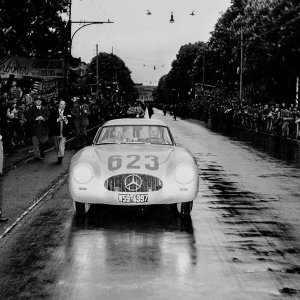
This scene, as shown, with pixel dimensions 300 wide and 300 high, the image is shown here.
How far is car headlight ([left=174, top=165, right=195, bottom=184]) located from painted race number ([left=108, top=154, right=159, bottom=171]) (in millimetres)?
287

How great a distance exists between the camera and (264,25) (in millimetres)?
49125

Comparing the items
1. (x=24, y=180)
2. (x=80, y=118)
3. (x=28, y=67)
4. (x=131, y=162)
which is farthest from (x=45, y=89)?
(x=131, y=162)

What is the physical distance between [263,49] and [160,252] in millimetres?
44218

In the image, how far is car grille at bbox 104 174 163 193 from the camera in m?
7.80

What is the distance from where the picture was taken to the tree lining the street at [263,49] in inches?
1758

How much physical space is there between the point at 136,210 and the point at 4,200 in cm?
232

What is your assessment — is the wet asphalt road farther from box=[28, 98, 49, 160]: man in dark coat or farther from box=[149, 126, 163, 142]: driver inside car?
box=[28, 98, 49, 160]: man in dark coat

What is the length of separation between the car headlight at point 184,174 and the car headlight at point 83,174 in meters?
1.13

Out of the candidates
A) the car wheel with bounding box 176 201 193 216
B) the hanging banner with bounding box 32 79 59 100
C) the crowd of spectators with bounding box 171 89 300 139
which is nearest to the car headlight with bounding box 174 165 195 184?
the car wheel with bounding box 176 201 193 216

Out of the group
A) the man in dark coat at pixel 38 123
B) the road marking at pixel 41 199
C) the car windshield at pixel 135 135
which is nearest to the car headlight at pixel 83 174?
the road marking at pixel 41 199

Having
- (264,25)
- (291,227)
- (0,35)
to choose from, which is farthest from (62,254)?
(264,25)

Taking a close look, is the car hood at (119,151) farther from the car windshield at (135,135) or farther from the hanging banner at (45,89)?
the hanging banner at (45,89)

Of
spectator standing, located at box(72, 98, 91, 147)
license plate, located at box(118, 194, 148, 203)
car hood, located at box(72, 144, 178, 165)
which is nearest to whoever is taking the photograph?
license plate, located at box(118, 194, 148, 203)

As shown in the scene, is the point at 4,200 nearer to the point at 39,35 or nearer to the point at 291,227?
the point at 291,227
